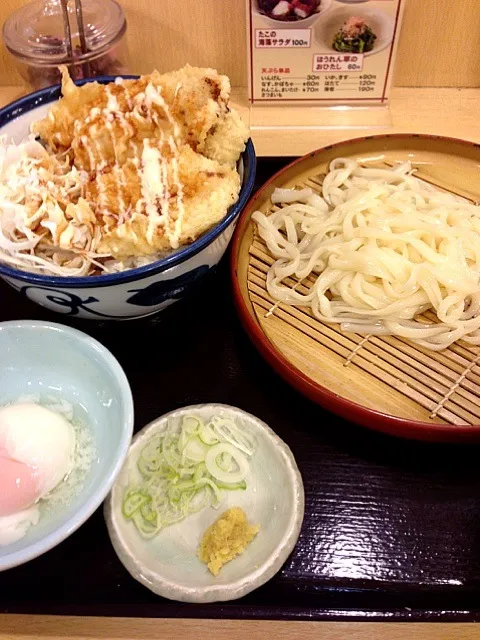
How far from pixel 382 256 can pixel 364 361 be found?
277 mm

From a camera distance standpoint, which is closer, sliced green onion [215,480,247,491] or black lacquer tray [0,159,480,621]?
black lacquer tray [0,159,480,621]

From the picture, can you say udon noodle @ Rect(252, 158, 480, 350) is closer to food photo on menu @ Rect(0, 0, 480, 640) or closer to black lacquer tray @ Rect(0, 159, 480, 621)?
food photo on menu @ Rect(0, 0, 480, 640)

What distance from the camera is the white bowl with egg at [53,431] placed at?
3.03 feet

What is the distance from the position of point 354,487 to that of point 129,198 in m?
0.70

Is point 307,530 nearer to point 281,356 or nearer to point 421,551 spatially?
point 421,551

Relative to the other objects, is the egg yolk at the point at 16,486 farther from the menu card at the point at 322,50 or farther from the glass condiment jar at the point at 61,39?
the menu card at the point at 322,50

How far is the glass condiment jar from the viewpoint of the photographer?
1.57 metres

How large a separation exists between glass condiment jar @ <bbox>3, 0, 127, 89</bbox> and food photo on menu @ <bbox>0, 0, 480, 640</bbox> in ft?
1.17

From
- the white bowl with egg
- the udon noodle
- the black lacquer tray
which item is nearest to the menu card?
the udon noodle

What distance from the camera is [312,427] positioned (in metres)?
1.13

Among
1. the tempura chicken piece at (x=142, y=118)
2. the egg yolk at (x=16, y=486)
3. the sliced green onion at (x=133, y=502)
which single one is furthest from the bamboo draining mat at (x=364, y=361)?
the egg yolk at (x=16, y=486)

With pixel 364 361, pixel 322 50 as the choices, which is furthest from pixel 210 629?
pixel 322 50

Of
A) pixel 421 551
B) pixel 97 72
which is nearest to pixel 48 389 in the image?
pixel 421 551

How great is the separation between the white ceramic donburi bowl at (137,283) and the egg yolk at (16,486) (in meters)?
0.30
